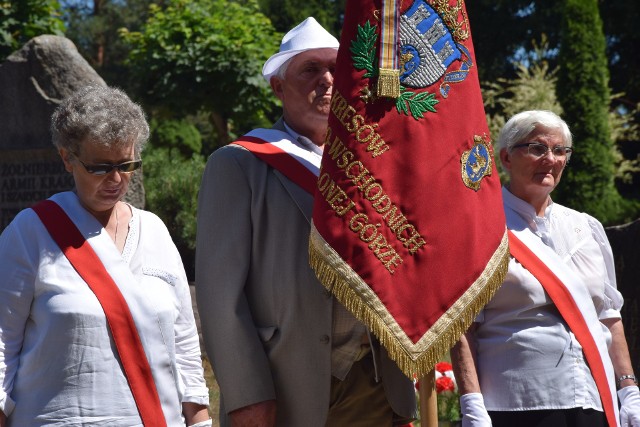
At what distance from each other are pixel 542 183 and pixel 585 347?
0.65m

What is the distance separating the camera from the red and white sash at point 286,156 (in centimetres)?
328

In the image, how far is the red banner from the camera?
300cm

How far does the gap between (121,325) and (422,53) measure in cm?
123

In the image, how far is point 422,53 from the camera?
308cm

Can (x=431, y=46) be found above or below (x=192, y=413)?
above

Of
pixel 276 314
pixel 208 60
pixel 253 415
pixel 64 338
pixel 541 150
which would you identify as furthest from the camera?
pixel 208 60

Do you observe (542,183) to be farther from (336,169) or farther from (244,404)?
(244,404)

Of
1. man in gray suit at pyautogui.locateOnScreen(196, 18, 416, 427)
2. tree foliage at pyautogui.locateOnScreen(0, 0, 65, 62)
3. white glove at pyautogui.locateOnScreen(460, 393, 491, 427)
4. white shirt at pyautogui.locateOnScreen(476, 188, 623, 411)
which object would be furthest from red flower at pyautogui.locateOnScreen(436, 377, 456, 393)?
tree foliage at pyautogui.locateOnScreen(0, 0, 65, 62)

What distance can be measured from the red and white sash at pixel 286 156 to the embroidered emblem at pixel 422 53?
0.41m

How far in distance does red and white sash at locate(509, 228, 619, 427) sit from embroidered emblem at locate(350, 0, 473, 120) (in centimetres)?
89

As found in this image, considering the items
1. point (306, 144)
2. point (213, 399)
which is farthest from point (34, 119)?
point (306, 144)

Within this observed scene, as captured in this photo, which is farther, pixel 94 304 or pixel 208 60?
pixel 208 60

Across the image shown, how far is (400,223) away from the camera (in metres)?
3.02

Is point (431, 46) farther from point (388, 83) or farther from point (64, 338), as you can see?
point (64, 338)
